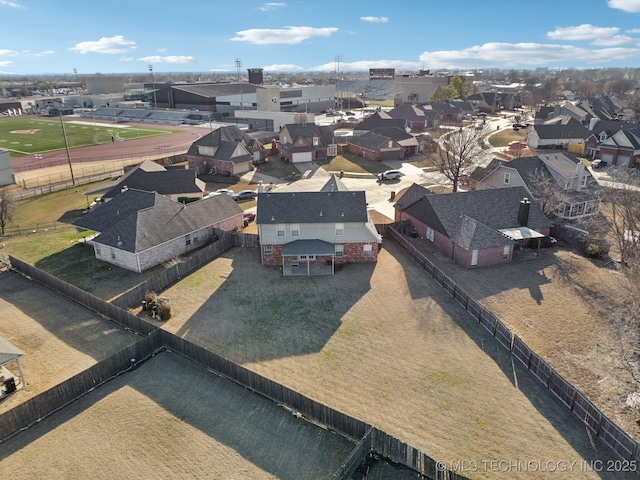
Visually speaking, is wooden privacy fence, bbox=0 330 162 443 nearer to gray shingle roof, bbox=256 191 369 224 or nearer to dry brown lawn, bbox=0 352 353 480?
dry brown lawn, bbox=0 352 353 480

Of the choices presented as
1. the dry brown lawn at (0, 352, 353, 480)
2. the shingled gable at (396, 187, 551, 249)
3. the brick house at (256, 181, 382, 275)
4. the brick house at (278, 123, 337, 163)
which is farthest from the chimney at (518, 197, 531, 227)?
the brick house at (278, 123, 337, 163)

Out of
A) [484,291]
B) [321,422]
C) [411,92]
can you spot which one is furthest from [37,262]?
[411,92]

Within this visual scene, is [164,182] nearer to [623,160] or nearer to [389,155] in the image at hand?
[389,155]

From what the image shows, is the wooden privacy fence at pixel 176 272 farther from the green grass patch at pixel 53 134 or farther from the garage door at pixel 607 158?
the green grass patch at pixel 53 134

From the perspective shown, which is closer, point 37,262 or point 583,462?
point 583,462

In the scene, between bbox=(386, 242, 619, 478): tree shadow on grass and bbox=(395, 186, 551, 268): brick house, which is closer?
bbox=(386, 242, 619, 478): tree shadow on grass

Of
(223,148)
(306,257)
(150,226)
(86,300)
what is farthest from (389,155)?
(86,300)

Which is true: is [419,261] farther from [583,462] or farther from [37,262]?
[37,262]

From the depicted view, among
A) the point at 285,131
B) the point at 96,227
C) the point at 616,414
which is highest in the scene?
the point at 285,131

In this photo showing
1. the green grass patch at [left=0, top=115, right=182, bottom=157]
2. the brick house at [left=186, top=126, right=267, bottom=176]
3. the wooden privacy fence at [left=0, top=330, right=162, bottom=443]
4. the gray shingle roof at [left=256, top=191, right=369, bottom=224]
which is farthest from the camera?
the green grass patch at [left=0, top=115, right=182, bottom=157]
